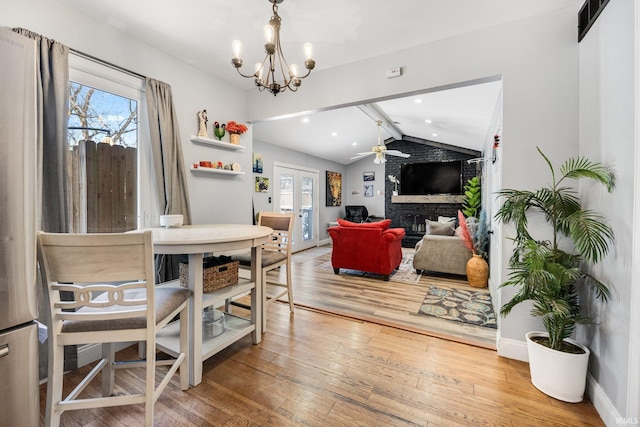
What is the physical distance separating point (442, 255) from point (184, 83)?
4.05 m

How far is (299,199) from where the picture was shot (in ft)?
21.3

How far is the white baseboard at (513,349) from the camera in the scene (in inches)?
75.8

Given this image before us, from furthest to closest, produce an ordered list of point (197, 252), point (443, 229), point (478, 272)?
point (443, 229) → point (478, 272) → point (197, 252)

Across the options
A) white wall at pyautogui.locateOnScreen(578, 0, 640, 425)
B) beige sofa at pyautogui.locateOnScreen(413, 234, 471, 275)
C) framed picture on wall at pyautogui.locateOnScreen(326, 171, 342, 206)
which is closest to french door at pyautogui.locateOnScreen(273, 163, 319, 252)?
framed picture on wall at pyautogui.locateOnScreen(326, 171, 342, 206)

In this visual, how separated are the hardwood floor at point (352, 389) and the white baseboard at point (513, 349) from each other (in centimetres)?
6

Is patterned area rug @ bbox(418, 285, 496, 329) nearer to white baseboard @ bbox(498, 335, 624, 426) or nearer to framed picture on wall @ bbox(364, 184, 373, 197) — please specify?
white baseboard @ bbox(498, 335, 624, 426)

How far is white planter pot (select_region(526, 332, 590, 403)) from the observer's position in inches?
59.1

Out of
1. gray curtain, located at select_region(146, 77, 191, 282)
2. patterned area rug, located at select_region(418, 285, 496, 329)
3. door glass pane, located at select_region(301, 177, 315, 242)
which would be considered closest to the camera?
gray curtain, located at select_region(146, 77, 191, 282)

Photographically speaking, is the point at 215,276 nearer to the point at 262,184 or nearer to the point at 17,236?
the point at 17,236

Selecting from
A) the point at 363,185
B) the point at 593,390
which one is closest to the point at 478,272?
the point at 593,390

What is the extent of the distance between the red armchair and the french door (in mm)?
1735

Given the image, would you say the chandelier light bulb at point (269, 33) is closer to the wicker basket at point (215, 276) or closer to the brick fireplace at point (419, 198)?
the wicker basket at point (215, 276)

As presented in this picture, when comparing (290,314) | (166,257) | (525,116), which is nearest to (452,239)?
(525,116)

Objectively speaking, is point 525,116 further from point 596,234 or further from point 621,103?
point 596,234
